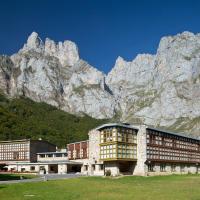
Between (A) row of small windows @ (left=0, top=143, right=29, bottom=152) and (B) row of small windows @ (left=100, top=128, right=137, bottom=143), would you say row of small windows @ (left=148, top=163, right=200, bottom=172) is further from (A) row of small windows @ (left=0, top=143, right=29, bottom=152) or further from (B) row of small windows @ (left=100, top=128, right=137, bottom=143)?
(A) row of small windows @ (left=0, top=143, right=29, bottom=152)

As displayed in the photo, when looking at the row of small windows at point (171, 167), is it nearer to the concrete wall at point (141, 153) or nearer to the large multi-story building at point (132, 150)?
the large multi-story building at point (132, 150)

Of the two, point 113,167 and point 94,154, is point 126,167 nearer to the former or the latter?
point 113,167

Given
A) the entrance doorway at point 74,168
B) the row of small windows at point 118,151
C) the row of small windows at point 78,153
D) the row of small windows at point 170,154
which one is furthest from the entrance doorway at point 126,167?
the entrance doorway at point 74,168

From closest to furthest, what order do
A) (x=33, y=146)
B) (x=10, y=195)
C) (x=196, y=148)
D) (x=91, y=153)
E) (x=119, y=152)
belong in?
(x=10, y=195), (x=119, y=152), (x=91, y=153), (x=196, y=148), (x=33, y=146)

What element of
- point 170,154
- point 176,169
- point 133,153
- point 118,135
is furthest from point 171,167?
point 118,135

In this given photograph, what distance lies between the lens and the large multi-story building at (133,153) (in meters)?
94.9

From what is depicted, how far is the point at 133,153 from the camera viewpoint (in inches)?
3839

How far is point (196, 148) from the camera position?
122750mm

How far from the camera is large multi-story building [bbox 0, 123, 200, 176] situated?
311ft

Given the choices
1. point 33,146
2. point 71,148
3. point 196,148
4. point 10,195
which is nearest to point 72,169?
point 71,148

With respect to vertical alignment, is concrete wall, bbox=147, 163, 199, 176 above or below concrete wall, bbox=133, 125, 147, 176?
below

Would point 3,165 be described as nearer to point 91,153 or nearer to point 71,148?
point 71,148

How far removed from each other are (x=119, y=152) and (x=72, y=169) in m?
37.2

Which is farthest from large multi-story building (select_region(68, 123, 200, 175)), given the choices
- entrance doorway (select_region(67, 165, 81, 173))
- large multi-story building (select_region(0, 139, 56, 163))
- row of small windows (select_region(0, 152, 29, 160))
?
row of small windows (select_region(0, 152, 29, 160))
